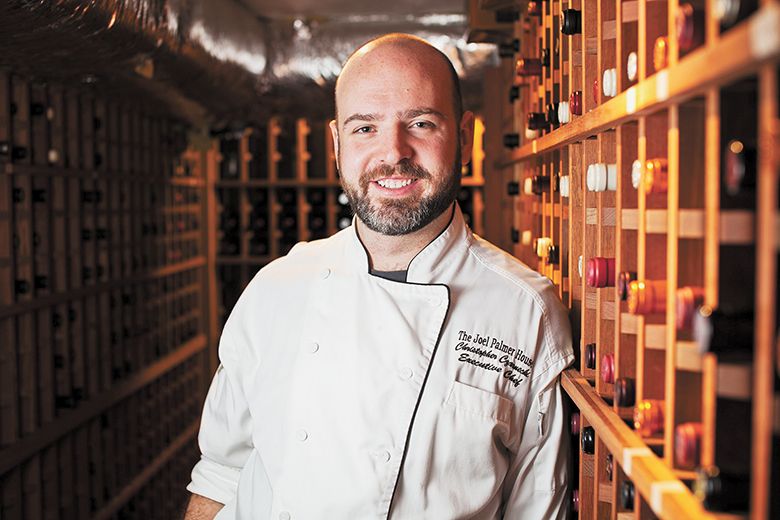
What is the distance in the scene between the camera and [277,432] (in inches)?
59.5

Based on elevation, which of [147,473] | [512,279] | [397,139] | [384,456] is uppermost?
[397,139]

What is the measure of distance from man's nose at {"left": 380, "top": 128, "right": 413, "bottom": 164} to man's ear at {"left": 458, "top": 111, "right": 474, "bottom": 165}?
6.4 inches

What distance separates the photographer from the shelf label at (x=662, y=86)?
861 millimetres

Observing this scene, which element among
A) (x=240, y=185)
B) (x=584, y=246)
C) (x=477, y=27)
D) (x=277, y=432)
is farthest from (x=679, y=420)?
(x=240, y=185)

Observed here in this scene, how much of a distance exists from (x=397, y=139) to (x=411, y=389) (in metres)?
0.41

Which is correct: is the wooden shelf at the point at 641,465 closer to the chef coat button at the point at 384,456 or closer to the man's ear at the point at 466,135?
the chef coat button at the point at 384,456

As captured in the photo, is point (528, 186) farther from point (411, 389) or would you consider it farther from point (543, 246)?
point (411, 389)

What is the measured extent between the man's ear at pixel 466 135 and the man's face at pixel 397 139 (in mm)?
88

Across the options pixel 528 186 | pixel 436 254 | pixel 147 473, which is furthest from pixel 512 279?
pixel 147 473

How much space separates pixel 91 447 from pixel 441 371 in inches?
94.5

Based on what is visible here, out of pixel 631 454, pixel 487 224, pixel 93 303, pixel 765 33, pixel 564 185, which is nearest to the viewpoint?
pixel 765 33

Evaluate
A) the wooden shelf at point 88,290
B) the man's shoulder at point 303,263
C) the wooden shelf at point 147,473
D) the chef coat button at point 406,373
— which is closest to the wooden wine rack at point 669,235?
the chef coat button at point 406,373

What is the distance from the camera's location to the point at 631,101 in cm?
102

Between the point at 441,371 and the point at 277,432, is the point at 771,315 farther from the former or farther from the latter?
the point at 277,432
